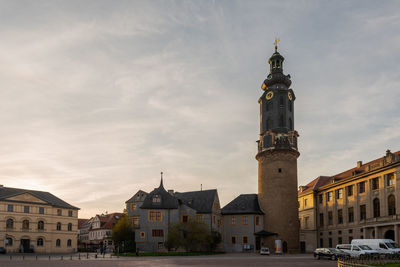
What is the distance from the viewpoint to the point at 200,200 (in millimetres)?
67250

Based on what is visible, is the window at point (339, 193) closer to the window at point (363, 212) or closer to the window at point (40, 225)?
the window at point (363, 212)

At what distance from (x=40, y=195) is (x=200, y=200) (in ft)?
110

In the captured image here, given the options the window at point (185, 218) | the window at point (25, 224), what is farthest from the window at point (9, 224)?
the window at point (185, 218)

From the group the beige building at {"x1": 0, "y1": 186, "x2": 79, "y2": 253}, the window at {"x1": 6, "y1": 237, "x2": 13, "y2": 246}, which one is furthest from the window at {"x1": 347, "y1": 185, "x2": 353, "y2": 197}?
the window at {"x1": 6, "y1": 237, "x2": 13, "y2": 246}

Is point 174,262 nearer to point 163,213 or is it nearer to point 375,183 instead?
point 163,213

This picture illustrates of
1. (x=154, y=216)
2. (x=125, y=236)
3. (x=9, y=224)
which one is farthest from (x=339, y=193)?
(x=9, y=224)

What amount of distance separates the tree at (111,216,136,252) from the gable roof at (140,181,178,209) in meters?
5.41

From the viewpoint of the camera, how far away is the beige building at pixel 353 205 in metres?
51.6

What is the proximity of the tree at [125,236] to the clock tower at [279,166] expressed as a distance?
821 inches

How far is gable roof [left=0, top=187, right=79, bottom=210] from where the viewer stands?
7281 centimetres

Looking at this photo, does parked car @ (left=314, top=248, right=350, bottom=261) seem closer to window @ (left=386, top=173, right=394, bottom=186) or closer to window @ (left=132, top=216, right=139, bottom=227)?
window @ (left=386, top=173, right=394, bottom=186)

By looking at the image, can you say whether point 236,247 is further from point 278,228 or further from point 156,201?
point 156,201

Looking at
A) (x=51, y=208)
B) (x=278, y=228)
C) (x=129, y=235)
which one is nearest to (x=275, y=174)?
(x=278, y=228)

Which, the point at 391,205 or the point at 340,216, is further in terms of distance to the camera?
the point at 340,216
